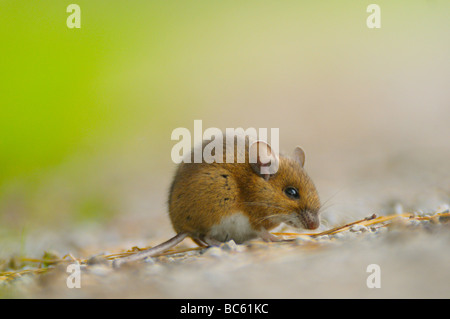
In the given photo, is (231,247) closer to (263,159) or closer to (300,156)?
(263,159)

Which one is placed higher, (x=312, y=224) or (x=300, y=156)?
(x=300, y=156)

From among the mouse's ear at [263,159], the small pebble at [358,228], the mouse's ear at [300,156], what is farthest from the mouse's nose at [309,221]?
the mouse's ear at [300,156]

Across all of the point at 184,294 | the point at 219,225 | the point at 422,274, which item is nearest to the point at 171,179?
the point at 219,225

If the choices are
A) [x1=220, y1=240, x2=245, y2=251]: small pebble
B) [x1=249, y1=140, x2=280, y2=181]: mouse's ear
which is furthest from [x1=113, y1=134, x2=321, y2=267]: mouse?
[x1=220, y1=240, x2=245, y2=251]: small pebble

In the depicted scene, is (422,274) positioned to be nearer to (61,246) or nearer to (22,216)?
(61,246)

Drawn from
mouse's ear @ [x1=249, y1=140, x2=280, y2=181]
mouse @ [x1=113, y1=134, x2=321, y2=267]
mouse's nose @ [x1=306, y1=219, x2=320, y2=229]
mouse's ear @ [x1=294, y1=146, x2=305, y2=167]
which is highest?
mouse's ear @ [x1=294, y1=146, x2=305, y2=167]

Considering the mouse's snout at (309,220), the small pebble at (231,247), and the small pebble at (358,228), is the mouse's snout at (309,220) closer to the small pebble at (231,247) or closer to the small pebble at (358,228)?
the small pebble at (358,228)

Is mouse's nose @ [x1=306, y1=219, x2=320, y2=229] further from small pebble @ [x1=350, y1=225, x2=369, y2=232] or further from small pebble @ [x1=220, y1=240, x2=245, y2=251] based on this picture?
small pebble @ [x1=220, y1=240, x2=245, y2=251]

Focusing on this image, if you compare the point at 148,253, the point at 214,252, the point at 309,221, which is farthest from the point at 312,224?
the point at 148,253
